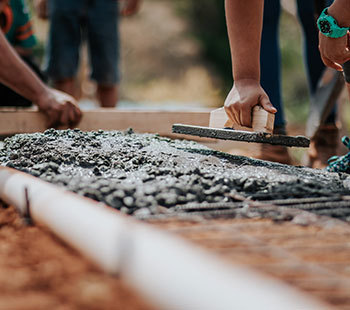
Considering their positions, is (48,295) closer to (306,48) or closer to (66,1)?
(306,48)

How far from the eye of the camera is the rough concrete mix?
1229mm

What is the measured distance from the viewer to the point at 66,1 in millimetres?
3336

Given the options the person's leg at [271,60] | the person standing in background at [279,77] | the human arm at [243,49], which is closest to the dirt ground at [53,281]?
the human arm at [243,49]

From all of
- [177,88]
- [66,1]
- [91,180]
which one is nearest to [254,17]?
[91,180]


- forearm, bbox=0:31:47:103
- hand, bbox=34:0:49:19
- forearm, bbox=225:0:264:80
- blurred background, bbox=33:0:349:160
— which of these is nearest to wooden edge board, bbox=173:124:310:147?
forearm, bbox=225:0:264:80

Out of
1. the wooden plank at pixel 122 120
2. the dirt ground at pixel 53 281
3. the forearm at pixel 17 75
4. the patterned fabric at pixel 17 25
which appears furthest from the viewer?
the patterned fabric at pixel 17 25

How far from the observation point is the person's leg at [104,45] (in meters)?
3.44

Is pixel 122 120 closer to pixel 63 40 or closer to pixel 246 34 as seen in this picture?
pixel 246 34

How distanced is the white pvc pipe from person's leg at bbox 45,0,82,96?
2665 mm

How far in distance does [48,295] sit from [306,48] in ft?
8.69

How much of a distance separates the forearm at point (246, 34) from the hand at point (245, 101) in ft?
0.16

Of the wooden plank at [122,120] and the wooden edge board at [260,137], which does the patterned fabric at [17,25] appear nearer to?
the wooden plank at [122,120]

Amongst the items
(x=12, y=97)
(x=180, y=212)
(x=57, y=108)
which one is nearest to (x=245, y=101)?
(x=180, y=212)

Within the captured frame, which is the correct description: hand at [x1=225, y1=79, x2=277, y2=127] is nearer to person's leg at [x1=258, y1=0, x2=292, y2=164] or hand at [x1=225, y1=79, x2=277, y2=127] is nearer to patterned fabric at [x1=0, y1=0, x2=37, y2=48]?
person's leg at [x1=258, y1=0, x2=292, y2=164]
